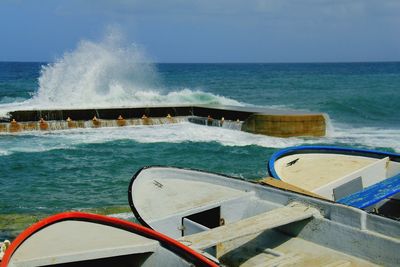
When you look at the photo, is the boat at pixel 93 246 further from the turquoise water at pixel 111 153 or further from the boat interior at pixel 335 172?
the turquoise water at pixel 111 153

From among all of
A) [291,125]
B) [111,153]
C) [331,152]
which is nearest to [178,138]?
[111,153]

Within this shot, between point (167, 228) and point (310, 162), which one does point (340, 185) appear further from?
point (167, 228)

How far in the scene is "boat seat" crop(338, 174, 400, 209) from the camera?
7.07 metres

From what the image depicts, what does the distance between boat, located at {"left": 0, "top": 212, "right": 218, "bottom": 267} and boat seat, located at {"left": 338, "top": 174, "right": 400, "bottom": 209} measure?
2.99m

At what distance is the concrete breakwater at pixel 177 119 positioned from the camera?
22609 mm

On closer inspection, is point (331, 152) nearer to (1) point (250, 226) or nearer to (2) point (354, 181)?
(2) point (354, 181)

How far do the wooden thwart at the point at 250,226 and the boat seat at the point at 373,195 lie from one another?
0.93 metres

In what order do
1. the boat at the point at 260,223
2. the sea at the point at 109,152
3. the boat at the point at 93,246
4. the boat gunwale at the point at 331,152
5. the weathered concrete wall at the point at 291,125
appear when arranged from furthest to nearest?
1. the weathered concrete wall at the point at 291,125
2. the sea at the point at 109,152
3. the boat gunwale at the point at 331,152
4. the boat at the point at 260,223
5. the boat at the point at 93,246

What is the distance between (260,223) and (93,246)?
1.92 m

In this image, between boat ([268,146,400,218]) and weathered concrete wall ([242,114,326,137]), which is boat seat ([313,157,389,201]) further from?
weathered concrete wall ([242,114,326,137])

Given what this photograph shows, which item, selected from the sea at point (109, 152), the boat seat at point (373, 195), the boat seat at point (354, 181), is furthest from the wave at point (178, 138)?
the boat seat at point (373, 195)

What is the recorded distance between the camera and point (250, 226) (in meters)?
5.87

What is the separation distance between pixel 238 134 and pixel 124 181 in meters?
9.01

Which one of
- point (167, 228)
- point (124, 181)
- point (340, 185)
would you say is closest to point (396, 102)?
point (124, 181)
